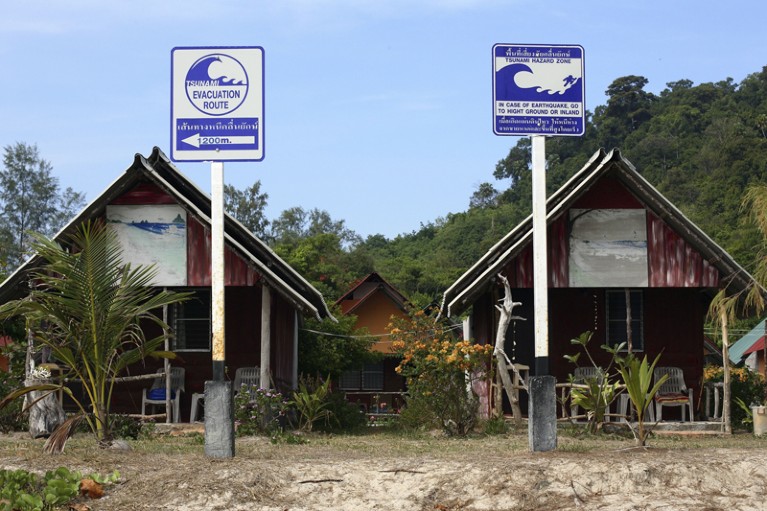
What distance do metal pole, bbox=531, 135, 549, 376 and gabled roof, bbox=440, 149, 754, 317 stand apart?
19.5 ft

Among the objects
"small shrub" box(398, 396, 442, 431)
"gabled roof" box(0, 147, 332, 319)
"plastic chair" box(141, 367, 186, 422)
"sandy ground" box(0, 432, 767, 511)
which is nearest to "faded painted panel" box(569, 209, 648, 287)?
"small shrub" box(398, 396, 442, 431)

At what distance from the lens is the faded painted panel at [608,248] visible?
2064cm

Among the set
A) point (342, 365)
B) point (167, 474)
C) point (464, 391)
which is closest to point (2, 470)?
point (167, 474)

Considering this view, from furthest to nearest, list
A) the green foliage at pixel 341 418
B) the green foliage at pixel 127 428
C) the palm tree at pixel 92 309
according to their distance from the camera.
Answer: the green foliage at pixel 341 418, the green foliage at pixel 127 428, the palm tree at pixel 92 309

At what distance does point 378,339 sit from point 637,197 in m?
21.8

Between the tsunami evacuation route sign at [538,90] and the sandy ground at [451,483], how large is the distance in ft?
13.0

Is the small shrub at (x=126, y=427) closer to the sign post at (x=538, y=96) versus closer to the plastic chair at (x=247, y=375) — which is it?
the plastic chair at (x=247, y=375)

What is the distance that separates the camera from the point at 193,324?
22.1m

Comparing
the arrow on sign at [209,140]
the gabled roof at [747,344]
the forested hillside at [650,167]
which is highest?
the forested hillside at [650,167]

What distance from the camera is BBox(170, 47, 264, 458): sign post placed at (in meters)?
13.3

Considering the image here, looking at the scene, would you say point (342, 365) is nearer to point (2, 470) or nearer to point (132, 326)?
point (132, 326)

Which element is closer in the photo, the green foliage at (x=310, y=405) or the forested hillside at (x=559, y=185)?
the green foliage at (x=310, y=405)

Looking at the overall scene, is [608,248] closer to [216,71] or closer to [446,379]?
[446,379]

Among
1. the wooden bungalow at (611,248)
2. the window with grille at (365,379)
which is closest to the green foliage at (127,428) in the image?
the wooden bungalow at (611,248)
